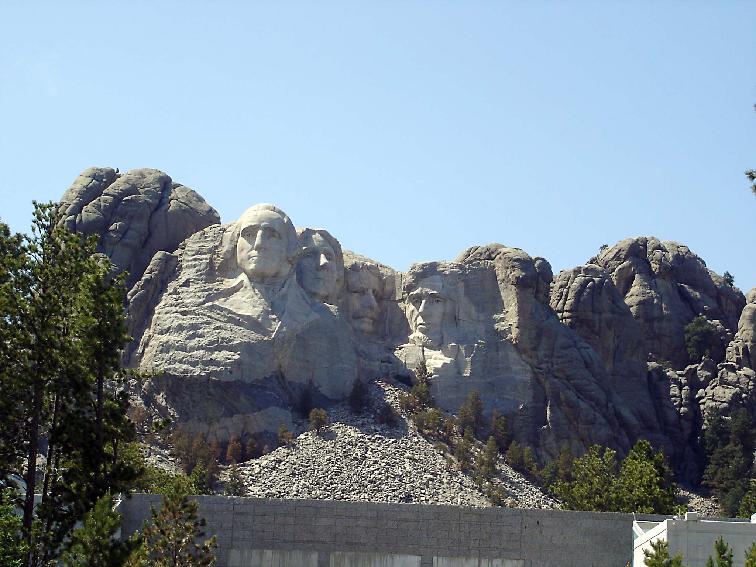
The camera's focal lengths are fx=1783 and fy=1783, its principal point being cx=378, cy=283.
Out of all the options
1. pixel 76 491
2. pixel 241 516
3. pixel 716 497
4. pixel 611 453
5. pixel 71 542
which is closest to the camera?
pixel 71 542

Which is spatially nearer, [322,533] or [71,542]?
[71,542]

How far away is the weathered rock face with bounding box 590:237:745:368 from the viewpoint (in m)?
93.3

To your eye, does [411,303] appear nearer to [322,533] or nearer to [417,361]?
[417,361]

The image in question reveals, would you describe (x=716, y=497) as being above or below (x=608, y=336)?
below

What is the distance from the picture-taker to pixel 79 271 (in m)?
46.7

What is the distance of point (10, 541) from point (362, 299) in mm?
48140

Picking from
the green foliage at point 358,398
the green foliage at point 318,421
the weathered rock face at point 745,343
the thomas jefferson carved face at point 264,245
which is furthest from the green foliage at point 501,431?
the weathered rock face at point 745,343

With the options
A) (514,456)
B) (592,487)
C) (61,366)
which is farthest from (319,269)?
(61,366)

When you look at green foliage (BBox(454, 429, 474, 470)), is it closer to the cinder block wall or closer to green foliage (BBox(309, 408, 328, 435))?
green foliage (BBox(309, 408, 328, 435))

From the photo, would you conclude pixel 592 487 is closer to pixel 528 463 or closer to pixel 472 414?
pixel 528 463

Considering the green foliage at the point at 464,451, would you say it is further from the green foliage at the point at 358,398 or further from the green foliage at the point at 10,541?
the green foliage at the point at 10,541

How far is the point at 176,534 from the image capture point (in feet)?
147

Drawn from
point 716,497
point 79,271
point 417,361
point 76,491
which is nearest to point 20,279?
point 79,271

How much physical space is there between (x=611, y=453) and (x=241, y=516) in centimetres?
2414
